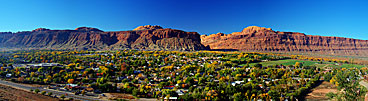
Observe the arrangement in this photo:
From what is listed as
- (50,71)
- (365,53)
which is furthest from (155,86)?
(365,53)

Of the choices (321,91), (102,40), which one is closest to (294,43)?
(321,91)

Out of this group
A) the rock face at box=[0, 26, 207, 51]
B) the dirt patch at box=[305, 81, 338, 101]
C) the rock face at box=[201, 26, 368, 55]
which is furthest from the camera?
the rock face at box=[201, 26, 368, 55]

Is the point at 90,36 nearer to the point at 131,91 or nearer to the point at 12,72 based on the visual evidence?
the point at 12,72

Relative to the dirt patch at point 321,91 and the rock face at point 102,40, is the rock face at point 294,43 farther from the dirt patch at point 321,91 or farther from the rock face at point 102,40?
the dirt patch at point 321,91

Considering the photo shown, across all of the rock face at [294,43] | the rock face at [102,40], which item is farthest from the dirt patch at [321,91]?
the rock face at [294,43]

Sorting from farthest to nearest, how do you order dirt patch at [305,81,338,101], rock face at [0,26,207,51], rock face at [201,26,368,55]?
1. rock face at [201,26,368,55]
2. rock face at [0,26,207,51]
3. dirt patch at [305,81,338,101]

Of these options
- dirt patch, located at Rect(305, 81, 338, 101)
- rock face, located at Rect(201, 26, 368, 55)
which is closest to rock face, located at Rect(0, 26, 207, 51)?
rock face, located at Rect(201, 26, 368, 55)

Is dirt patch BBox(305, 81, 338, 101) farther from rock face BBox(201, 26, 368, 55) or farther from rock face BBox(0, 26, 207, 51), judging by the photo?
rock face BBox(201, 26, 368, 55)
